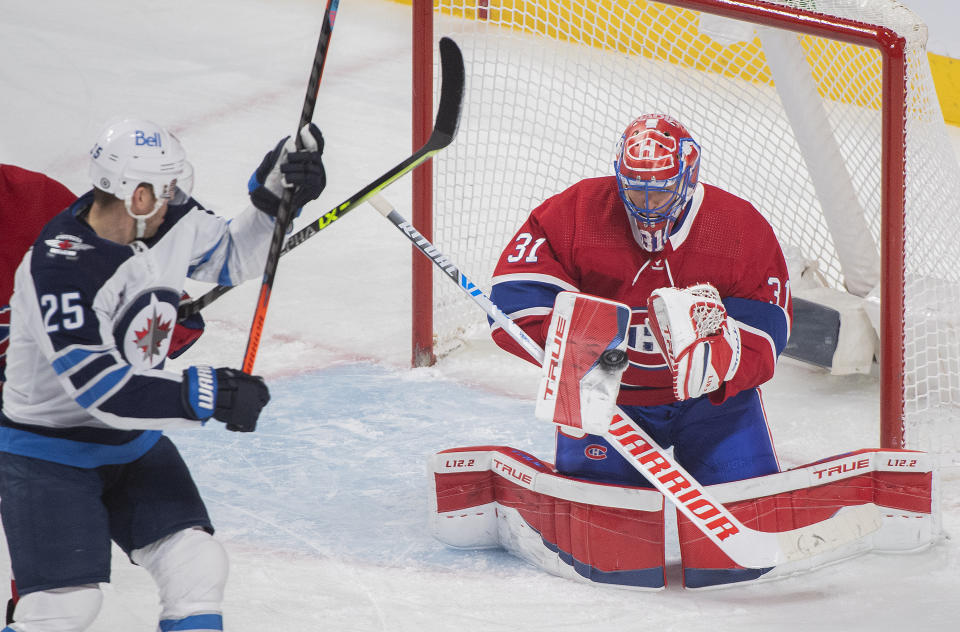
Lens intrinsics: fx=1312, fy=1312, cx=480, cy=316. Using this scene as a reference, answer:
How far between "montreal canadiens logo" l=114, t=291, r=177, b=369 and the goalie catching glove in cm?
88

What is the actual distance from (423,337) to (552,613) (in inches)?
53.3

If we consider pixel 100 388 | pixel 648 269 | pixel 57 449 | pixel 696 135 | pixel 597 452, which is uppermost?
pixel 696 135

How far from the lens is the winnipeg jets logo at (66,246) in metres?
2.02

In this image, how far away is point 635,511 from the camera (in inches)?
101

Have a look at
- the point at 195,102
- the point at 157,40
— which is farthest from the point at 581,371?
the point at 157,40

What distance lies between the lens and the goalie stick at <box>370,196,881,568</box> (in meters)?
2.51

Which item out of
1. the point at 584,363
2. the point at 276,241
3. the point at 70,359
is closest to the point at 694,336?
the point at 584,363

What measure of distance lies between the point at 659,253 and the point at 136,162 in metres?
1.04

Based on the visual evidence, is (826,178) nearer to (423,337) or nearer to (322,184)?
(423,337)

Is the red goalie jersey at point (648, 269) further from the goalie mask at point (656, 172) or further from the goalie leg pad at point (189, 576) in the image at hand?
the goalie leg pad at point (189, 576)

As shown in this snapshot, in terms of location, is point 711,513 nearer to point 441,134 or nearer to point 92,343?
point 441,134

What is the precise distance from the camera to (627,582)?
2.56 meters

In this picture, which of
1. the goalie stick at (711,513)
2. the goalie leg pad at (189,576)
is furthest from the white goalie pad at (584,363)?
the goalie leg pad at (189,576)

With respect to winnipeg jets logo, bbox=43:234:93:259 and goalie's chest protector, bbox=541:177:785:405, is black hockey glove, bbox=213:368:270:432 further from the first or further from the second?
goalie's chest protector, bbox=541:177:785:405
